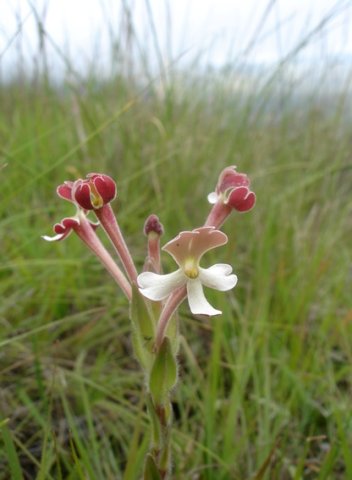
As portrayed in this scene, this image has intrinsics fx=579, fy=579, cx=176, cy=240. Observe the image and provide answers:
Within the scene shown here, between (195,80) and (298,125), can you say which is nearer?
(195,80)

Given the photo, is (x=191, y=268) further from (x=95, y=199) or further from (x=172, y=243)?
(x=95, y=199)

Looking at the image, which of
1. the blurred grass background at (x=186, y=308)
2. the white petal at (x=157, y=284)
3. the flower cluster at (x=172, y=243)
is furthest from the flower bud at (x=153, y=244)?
the blurred grass background at (x=186, y=308)

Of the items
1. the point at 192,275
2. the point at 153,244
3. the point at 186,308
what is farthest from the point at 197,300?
the point at 186,308

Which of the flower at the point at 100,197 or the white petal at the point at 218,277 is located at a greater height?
the flower at the point at 100,197

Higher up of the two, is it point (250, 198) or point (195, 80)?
point (195, 80)

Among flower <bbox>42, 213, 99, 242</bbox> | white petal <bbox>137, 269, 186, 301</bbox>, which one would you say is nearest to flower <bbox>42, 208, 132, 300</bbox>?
flower <bbox>42, 213, 99, 242</bbox>

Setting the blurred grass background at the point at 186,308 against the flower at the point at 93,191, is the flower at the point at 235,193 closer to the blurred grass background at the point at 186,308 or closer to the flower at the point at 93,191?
the flower at the point at 93,191

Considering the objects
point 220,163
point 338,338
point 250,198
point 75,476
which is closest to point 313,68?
point 220,163

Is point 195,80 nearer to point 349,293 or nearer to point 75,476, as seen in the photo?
point 349,293
